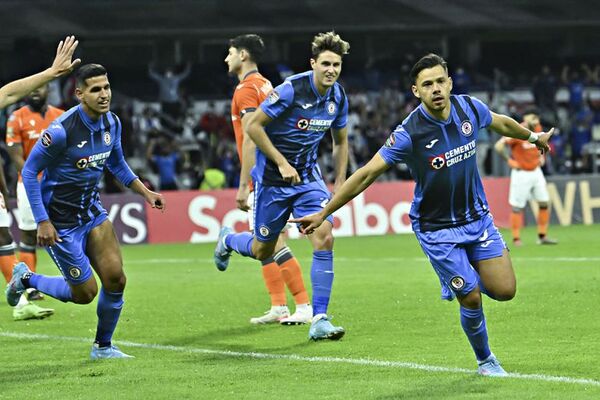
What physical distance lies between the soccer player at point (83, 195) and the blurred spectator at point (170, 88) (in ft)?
69.1

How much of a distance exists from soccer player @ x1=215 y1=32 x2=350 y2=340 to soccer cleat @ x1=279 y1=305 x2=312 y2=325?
0.76 metres

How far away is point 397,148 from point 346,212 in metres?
16.1

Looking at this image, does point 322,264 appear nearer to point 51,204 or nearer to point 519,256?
point 51,204

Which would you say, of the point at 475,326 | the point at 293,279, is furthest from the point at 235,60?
the point at 475,326

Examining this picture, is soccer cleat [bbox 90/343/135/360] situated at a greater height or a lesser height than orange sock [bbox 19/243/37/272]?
lesser

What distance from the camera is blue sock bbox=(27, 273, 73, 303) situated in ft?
31.4

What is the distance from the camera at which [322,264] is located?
33.0 feet

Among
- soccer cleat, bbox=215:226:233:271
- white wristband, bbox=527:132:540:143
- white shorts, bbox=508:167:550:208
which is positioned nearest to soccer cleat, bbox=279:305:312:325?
soccer cleat, bbox=215:226:233:271

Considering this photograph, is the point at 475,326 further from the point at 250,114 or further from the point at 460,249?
the point at 250,114

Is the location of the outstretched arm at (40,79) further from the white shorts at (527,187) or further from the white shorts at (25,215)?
the white shorts at (527,187)

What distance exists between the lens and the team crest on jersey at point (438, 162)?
8.00 meters

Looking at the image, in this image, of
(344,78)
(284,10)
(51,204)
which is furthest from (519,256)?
(344,78)

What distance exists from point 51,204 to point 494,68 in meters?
26.6

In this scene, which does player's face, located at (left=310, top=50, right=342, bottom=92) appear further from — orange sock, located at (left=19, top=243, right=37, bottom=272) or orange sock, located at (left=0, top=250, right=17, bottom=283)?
orange sock, located at (left=19, top=243, right=37, bottom=272)
